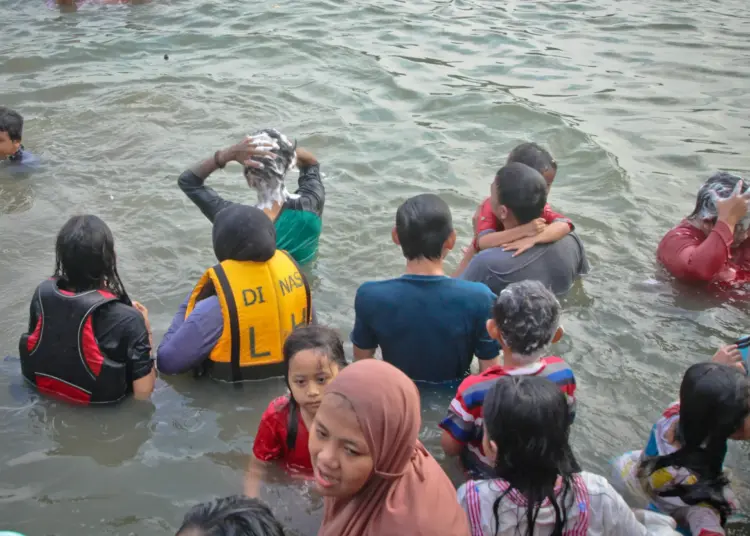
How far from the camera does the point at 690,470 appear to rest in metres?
3.45

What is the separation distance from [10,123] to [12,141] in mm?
235

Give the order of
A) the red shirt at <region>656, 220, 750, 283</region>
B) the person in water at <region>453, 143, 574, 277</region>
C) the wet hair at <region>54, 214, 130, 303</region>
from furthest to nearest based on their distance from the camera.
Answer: the red shirt at <region>656, 220, 750, 283</region> < the person in water at <region>453, 143, 574, 277</region> < the wet hair at <region>54, 214, 130, 303</region>

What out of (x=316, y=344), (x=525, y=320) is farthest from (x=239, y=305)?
(x=525, y=320)

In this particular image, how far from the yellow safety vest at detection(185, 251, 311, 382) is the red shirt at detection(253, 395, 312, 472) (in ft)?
2.79

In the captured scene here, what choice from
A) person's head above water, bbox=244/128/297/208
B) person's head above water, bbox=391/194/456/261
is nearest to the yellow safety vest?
person's head above water, bbox=391/194/456/261

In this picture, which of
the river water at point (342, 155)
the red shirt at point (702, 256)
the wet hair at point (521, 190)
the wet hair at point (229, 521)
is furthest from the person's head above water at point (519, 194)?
the wet hair at point (229, 521)

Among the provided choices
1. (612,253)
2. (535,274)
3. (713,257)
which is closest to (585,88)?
(612,253)

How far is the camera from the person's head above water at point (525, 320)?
343cm

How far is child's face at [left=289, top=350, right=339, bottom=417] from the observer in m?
3.38

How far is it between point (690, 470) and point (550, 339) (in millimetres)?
837

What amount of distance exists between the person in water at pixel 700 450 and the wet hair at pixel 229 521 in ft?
6.54

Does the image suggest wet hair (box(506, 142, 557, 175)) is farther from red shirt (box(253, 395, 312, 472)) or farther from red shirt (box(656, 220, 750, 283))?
red shirt (box(253, 395, 312, 472))

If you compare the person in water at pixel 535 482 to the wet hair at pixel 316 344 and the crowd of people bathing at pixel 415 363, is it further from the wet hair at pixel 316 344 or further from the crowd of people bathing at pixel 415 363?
the wet hair at pixel 316 344

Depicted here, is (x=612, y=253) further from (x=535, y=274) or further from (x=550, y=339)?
(x=550, y=339)
